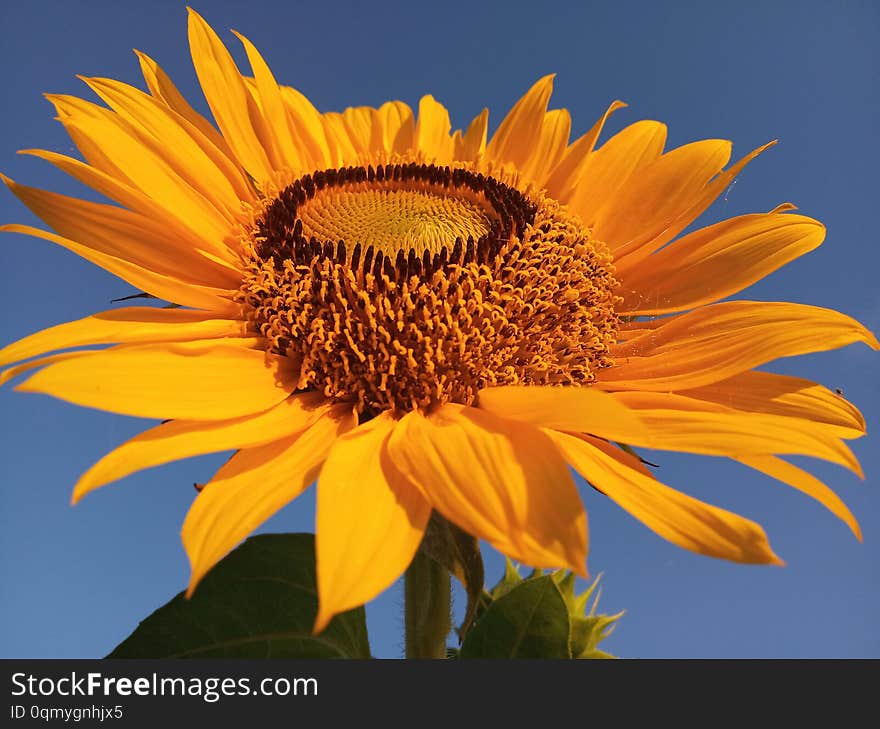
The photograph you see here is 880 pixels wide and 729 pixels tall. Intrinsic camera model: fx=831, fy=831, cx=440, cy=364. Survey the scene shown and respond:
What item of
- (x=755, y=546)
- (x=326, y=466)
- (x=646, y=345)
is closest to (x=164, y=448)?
(x=326, y=466)

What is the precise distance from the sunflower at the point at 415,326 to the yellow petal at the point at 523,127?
1 centimetres

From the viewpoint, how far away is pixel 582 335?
237 cm

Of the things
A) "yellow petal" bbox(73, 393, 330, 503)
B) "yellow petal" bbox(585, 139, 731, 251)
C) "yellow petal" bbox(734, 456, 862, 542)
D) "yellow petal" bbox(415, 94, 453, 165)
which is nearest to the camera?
"yellow petal" bbox(73, 393, 330, 503)

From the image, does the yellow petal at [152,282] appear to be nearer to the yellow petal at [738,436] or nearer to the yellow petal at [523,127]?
the yellow petal at [738,436]

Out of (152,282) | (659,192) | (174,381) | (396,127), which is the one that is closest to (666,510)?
(174,381)

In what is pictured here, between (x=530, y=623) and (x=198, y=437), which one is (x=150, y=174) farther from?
(x=530, y=623)

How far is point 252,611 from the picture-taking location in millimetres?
2064

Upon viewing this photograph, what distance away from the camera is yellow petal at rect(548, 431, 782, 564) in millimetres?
1479

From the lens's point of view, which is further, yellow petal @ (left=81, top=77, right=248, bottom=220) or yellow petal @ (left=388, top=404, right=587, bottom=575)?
yellow petal @ (left=81, top=77, right=248, bottom=220)

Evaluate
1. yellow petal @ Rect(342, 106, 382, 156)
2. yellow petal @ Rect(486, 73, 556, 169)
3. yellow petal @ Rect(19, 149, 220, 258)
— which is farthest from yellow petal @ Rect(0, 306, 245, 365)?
yellow petal @ Rect(486, 73, 556, 169)

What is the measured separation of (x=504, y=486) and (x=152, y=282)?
1.16 meters

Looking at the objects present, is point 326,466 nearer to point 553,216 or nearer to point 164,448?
point 164,448

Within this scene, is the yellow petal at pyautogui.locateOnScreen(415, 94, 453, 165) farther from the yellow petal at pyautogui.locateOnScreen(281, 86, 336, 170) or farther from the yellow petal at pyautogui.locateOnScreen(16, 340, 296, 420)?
the yellow petal at pyautogui.locateOnScreen(16, 340, 296, 420)

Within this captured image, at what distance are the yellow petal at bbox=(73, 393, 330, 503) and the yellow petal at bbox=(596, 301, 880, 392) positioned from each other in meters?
0.84
